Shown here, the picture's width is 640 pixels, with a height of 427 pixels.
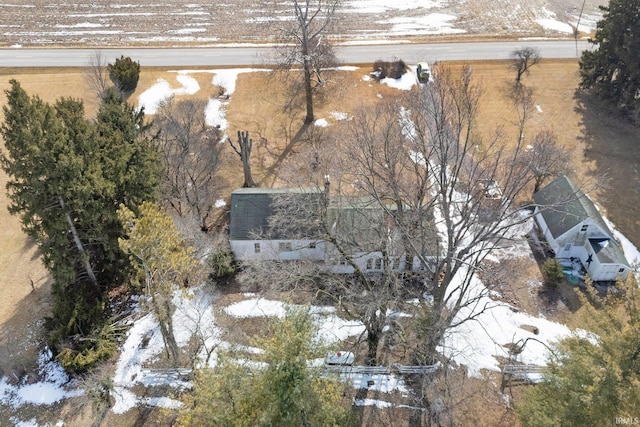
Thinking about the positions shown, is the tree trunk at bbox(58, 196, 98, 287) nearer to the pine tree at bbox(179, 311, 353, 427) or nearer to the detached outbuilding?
the pine tree at bbox(179, 311, 353, 427)

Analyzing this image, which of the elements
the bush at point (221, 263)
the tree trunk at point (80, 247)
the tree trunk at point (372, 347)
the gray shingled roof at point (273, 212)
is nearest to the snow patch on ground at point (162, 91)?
the gray shingled roof at point (273, 212)

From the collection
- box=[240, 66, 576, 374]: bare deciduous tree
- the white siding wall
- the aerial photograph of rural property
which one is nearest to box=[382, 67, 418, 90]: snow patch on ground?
the aerial photograph of rural property

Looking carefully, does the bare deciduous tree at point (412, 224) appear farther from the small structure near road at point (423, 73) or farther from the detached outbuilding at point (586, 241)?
the small structure near road at point (423, 73)

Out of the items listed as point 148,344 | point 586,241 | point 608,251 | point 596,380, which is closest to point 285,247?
point 148,344

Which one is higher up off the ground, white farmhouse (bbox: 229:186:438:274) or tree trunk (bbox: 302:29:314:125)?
tree trunk (bbox: 302:29:314:125)

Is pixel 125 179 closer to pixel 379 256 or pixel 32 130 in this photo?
pixel 32 130

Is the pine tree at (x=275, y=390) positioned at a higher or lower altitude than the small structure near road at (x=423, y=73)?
lower
